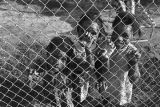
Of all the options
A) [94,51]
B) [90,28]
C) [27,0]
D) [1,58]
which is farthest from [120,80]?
[27,0]

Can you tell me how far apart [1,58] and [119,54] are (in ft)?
6.44

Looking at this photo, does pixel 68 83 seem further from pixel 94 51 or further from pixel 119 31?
pixel 119 31

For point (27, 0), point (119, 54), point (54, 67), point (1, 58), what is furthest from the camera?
point (27, 0)

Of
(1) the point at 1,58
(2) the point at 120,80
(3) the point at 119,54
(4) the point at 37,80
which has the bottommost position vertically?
(1) the point at 1,58

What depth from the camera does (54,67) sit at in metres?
3.42

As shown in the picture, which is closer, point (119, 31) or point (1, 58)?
point (119, 31)

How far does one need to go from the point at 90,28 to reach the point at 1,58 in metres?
1.84

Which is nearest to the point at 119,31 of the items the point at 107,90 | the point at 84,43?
the point at 84,43

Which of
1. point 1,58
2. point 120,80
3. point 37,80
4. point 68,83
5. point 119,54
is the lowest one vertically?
point 1,58

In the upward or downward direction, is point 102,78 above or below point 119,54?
below

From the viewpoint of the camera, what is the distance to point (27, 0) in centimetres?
615

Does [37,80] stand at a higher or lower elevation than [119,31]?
lower

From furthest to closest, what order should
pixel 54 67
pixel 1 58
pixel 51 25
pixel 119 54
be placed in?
1. pixel 51 25
2. pixel 1 58
3. pixel 119 54
4. pixel 54 67

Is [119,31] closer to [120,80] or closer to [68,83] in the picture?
[120,80]
